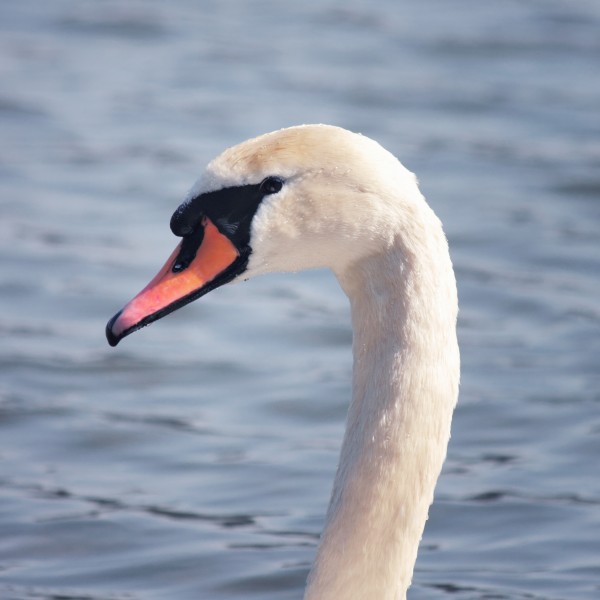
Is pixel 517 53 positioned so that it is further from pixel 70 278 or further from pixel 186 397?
pixel 186 397

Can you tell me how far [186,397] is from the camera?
804cm

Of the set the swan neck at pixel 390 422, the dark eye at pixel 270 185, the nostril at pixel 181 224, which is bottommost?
the swan neck at pixel 390 422

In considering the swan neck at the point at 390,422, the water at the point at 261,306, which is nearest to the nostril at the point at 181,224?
the swan neck at the point at 390,422

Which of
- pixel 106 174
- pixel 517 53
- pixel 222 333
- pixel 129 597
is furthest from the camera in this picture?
pixel 517 53

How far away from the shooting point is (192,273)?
455cm

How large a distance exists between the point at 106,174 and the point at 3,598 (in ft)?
Result: 18.0

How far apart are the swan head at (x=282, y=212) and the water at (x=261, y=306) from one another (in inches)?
76.5

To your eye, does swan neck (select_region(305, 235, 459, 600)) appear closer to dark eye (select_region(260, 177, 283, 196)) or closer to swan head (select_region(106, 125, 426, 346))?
swan head (select_region(106, 125, 426, 346))

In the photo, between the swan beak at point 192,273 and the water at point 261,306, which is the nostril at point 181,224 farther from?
the water at point 261,306

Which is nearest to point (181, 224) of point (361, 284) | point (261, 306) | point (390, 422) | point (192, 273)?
point (192, 273)

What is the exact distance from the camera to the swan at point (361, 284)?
4.28 metres

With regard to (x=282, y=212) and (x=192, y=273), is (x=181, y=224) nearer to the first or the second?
(x=192, y=273)

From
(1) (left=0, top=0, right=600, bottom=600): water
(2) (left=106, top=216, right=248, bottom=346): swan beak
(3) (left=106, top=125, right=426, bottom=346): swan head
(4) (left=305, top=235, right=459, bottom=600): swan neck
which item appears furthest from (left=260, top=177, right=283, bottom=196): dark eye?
(1) (left=0, top=0, right=600, bottom=600): water

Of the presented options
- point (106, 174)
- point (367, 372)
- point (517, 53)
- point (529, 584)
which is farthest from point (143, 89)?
point (367, 372)
